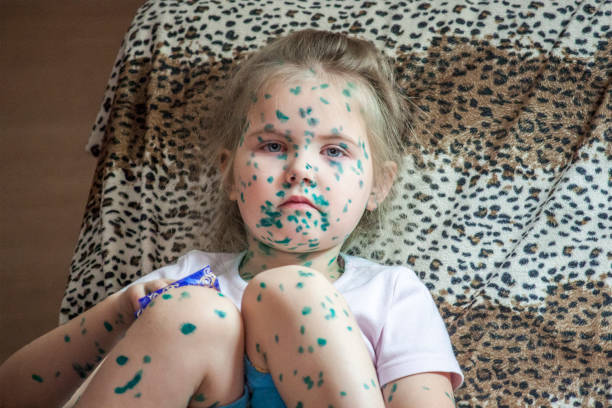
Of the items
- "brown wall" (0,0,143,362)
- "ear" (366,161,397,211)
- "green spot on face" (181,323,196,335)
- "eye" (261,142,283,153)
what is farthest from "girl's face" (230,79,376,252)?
"brown wall" (0,0,143,362)

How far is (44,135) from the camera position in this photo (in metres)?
2.08

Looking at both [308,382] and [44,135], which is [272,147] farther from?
[44,135]

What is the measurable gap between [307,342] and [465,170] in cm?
61

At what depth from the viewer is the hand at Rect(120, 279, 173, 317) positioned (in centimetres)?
83

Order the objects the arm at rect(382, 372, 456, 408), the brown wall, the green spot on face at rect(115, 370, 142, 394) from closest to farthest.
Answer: the green spot on face at rect(115, 370, 142, 394), the arm at rect(382, 372, 456, 408), the brown wall

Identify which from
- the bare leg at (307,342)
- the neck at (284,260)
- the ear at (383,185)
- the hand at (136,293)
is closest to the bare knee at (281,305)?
the bare leg at (307,342)

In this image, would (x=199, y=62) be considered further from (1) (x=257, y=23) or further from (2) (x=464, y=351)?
(2) (x=464, y=351)

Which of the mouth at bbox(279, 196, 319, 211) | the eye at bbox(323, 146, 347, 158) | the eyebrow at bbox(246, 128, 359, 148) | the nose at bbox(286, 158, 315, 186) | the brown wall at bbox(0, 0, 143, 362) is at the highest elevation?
the eyebrow at bbox(246, 128, 359, 148)

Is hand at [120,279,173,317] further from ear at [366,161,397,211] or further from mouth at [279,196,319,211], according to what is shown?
ear at [366,161,397,211]

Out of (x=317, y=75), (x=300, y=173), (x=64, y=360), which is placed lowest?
(x=64, y=360)

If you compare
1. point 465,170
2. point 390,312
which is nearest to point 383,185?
point 465,170

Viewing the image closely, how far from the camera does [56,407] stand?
0.88 meters

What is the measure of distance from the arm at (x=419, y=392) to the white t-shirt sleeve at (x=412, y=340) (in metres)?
0.01

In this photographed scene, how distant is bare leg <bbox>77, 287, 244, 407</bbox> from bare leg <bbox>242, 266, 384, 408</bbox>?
4cm
